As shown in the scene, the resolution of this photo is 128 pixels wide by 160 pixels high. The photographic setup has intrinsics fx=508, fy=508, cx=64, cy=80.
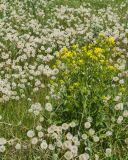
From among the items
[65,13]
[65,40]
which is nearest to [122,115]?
[65,40]

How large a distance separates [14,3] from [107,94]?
9014 mm

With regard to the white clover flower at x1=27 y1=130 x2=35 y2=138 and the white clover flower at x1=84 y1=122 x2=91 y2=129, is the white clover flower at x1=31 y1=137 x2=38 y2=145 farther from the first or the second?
the white clover flower at x1=84 y1=122 x2=91 y2=129

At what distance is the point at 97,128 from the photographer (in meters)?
7.29

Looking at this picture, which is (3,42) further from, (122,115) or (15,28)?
(122,115)

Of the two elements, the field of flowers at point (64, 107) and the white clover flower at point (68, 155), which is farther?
the field of flowers at point (64, 107)

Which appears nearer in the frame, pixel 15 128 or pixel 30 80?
pixel 15 128

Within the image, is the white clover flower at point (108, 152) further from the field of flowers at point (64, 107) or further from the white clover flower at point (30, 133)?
the white clover flower at point (30, 133)

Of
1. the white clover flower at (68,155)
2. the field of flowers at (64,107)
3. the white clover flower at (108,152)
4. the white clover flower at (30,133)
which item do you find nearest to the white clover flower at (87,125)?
the field of flowers at (64,107)

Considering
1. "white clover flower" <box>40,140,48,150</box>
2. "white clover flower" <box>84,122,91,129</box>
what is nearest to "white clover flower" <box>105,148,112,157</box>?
"white clover flower" <box>84,122,91,129</box>

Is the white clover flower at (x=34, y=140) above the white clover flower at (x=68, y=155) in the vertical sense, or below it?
above

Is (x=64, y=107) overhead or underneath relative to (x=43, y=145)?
overhead

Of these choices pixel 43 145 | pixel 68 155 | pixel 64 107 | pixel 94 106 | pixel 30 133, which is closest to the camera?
pixel 68 155

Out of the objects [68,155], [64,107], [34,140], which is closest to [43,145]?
[34,140]

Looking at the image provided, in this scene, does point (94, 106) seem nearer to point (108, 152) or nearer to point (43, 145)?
point (108, 152)
